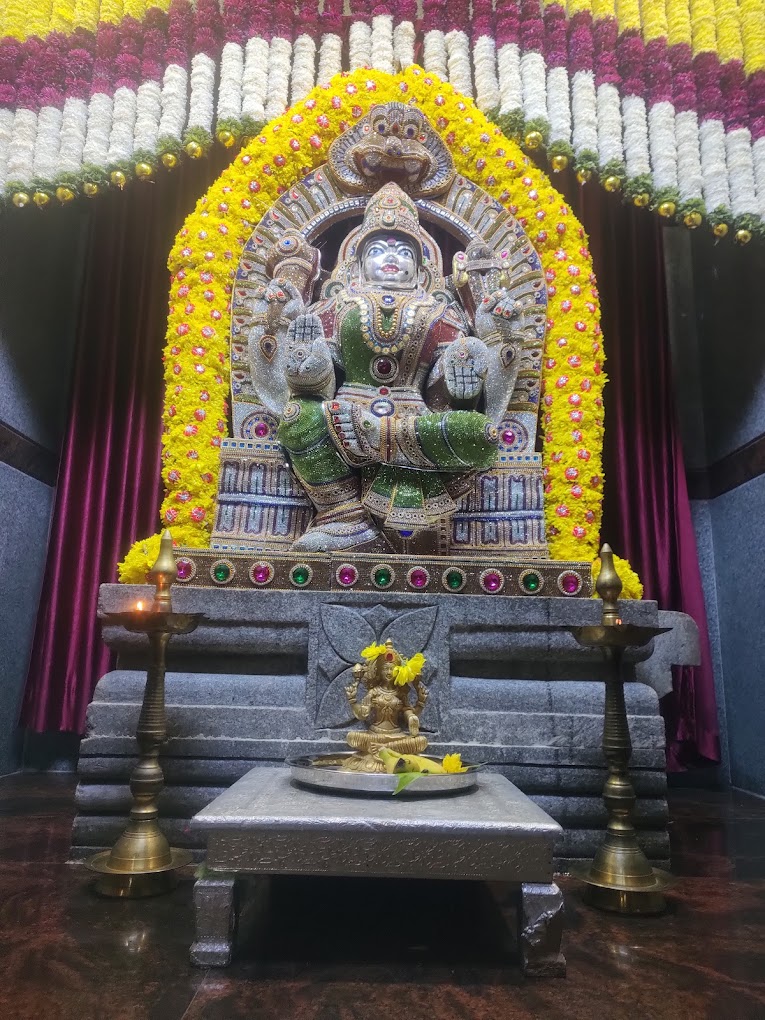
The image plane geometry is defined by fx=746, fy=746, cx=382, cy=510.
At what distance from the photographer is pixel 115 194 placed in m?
5.13

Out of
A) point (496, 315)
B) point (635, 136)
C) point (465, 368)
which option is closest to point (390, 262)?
point (496, 315)

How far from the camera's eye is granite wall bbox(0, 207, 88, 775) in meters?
4.34

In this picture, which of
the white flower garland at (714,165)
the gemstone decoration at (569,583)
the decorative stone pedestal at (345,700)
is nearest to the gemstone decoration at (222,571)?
the decorative stone pedestal at (345,700)

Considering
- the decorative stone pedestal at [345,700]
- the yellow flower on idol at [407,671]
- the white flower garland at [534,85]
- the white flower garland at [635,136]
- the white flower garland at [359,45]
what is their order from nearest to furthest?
the yellow flower on idol at [407,671], the decorative stone pedestal at [345,700], the white flower garland at [635,136], the white flower garland at [534,85], the white flower garland at [359,45]

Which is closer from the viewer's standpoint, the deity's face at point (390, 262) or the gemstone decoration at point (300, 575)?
the gemstone decoration at point (300, 575)

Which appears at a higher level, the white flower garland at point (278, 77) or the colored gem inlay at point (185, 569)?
the white flower garland at point (278, 77)

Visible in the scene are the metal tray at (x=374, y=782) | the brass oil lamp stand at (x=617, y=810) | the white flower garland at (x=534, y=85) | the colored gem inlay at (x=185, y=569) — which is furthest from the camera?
the white flower garland at (x=534, y=85)

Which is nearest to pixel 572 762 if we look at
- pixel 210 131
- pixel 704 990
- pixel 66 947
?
pixel 704 990

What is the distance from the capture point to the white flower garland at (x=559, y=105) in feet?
13.6

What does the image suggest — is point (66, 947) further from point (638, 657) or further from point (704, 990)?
point (638, 657)

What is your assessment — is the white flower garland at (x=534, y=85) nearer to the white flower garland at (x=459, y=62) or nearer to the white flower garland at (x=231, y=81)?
the white flower garland at (x=459, y=62)

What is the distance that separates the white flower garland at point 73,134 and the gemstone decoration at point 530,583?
314 centimetres

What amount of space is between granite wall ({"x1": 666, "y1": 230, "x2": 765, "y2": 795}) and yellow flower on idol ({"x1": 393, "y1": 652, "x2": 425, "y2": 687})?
285 centimetres

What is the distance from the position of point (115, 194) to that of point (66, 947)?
477 centimetres
